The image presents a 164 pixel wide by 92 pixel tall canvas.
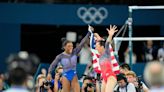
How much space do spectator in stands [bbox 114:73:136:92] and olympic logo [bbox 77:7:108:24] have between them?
319 inches

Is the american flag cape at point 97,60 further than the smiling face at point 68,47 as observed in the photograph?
No

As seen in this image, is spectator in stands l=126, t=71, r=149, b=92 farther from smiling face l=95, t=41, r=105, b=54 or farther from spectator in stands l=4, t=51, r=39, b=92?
spectator in stands l=4, t=51, r=39, b=92

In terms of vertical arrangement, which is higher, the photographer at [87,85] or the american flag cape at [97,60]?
the american flag cape at [97,60]

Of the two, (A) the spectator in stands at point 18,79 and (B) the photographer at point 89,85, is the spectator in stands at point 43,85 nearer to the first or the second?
(B) the photographer at point 89,85

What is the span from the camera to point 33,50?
19.5 meters

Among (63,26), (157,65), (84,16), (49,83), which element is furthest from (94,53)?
(63,26)

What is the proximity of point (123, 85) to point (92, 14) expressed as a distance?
8405mm

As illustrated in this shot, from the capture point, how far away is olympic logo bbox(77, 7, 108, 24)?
18.0 m

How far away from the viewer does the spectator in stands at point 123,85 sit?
976 centimetres

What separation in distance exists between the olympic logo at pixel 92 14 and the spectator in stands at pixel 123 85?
26.6 ft

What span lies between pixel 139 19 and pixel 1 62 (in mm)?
4457

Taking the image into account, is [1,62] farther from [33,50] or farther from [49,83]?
[49,83]

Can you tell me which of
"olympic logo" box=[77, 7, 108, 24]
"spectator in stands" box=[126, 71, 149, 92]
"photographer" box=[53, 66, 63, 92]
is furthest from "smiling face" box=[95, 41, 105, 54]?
"olympic logo" box=[77, 7, 108, 24]

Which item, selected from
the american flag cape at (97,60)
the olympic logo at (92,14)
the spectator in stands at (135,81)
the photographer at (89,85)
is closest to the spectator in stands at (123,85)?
the american flag cape at (97,60)
